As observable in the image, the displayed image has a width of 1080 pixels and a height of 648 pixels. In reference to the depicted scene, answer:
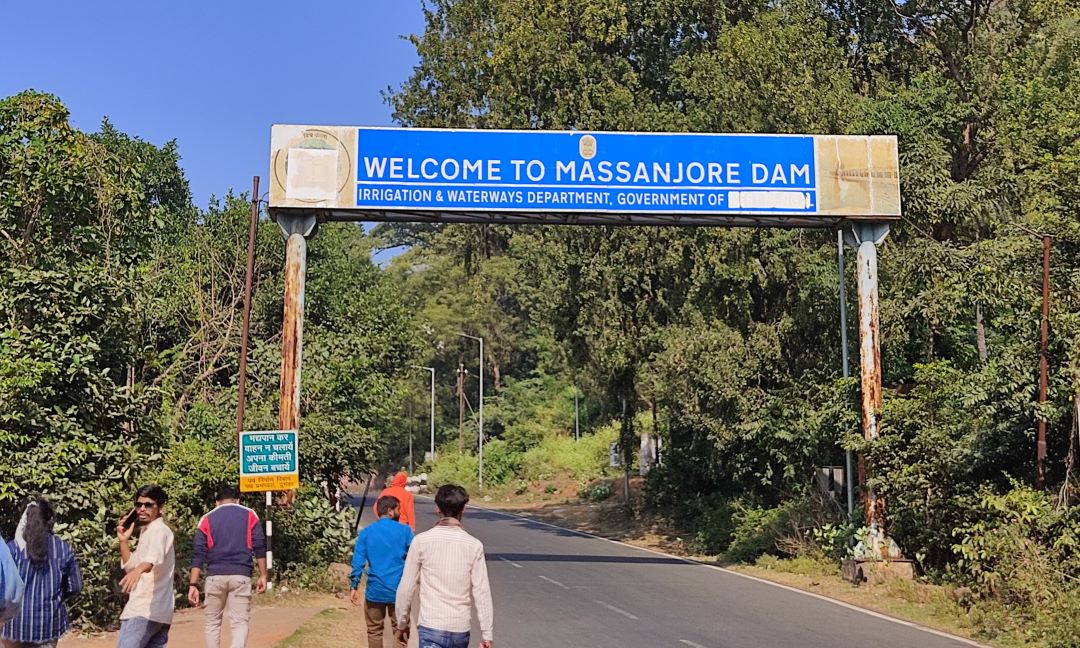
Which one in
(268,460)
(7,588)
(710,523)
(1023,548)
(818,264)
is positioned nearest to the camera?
(7,588)

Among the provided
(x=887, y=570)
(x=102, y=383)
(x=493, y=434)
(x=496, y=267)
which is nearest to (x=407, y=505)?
Answer: (x=102, y=383)

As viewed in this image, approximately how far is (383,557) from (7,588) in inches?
203

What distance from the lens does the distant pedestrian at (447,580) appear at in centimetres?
675

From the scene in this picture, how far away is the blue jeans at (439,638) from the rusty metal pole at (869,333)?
14.0m

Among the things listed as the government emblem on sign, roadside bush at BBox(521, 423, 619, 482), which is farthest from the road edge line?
roadside bush at BBox(521, 423, 619, 482)

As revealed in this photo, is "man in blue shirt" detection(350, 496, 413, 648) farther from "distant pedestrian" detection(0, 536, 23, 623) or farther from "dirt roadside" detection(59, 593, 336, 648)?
"distant pedestrian" detection(0, 536, 23, 623)

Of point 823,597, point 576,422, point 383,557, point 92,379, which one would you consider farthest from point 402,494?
point 576,422

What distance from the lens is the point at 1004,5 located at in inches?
1181

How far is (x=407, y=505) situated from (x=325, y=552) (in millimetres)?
8190

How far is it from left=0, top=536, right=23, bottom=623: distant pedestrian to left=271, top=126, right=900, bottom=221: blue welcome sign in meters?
14.6

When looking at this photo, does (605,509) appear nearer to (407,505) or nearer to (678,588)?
(678,588)

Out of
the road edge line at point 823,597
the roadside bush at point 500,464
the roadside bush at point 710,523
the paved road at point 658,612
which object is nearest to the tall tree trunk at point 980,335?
the road edge line at point 823,597

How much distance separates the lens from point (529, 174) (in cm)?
1947

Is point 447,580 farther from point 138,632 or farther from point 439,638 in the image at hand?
point 138,632
